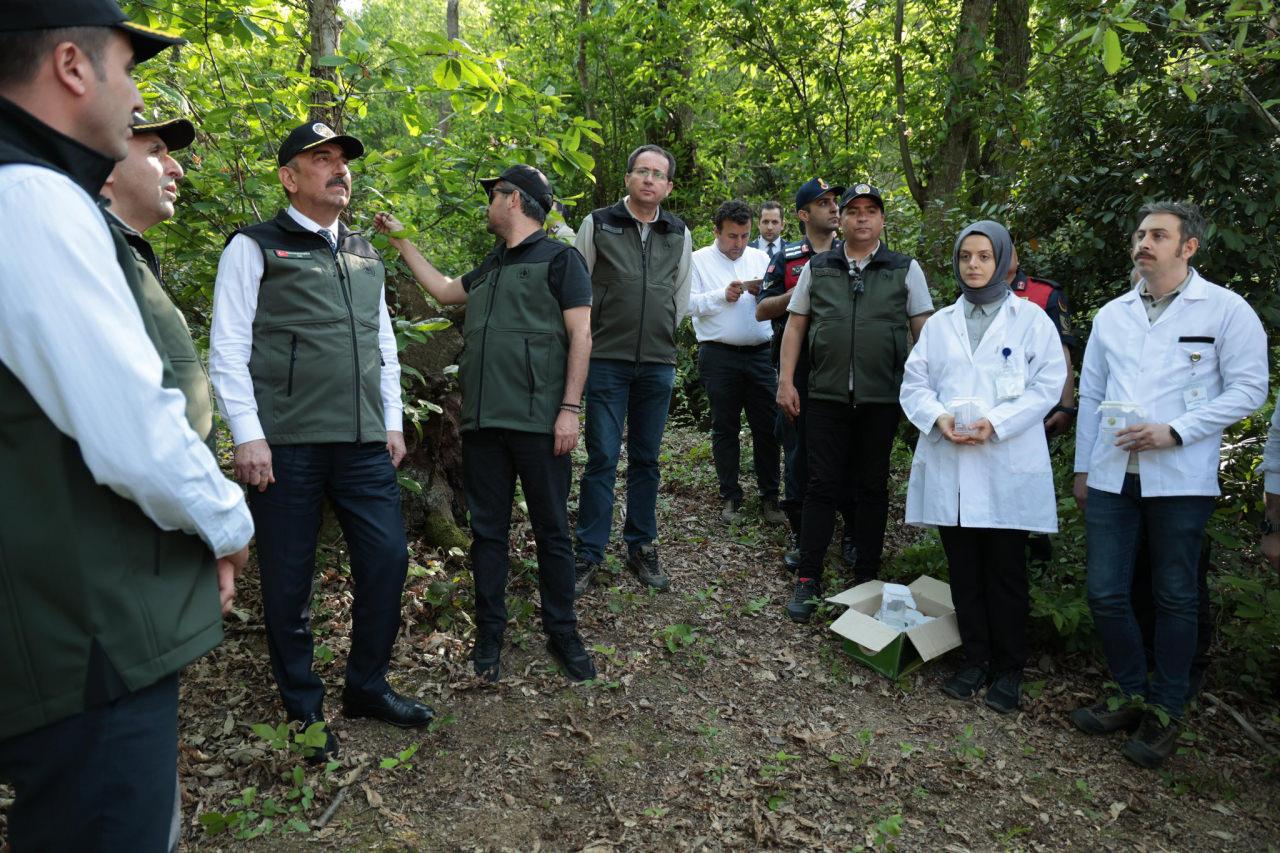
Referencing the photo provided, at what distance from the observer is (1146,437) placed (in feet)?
11.4

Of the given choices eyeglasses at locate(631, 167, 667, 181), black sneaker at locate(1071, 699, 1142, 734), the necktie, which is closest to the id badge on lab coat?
black sneaker at locate(1071, 699, 1142, 734)

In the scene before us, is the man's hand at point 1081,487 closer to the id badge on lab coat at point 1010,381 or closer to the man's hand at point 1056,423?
the id badge on lab coat at point 1010,381

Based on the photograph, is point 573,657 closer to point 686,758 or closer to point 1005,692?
point 686,758

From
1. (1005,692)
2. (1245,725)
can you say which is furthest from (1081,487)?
(1245,725)

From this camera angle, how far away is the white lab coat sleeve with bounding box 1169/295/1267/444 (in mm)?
3445

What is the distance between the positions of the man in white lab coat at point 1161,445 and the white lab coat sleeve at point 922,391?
2.38ft

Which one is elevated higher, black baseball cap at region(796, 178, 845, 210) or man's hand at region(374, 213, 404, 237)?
black baseball cap at region(796, 178, 845, 210)

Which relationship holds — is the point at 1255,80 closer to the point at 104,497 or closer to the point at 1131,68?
the point at 1131,68

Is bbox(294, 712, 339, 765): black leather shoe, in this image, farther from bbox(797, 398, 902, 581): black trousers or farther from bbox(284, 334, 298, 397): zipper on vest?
bbox(797, 398, 902, 581): black trousers

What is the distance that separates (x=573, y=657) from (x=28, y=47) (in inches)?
127

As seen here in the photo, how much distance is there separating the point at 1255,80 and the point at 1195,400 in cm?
196

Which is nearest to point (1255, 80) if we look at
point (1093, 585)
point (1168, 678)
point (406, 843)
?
point (1093, 585)

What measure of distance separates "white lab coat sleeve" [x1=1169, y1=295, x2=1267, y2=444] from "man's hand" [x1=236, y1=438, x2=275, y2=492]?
3716 mm

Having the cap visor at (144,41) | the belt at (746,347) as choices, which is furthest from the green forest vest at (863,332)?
the cap visor at (144,41)
